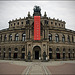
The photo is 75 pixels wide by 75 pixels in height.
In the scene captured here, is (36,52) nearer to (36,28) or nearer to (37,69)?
(36,28)

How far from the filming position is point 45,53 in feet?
119

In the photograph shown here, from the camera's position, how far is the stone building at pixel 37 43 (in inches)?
1465

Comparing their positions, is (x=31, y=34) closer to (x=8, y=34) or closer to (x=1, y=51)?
(x=8, y=34)

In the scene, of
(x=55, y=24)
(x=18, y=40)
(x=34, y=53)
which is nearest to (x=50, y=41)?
(x=34, y=53)

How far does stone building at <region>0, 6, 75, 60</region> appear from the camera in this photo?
3722cm

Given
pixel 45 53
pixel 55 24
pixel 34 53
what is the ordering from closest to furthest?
pixel 45 53 → pixel 34 53 → pixel 55 24

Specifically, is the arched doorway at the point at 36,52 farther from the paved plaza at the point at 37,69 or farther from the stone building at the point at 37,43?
the paved plaza at the point at 37,69

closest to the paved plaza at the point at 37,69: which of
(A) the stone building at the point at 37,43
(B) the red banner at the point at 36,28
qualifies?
(A) the stone building at the point at 37,43

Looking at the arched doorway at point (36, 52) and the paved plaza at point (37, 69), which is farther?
the arched doorway at point (36, 52)

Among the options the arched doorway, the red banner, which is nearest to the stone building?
the arched doorway

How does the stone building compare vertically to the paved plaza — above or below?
above

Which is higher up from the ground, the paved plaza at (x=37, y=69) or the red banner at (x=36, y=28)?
the red banner at (x=36, y=28)

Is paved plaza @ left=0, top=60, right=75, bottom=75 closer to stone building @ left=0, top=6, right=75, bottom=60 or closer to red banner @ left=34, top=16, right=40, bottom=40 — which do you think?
stone building @ left=0, top=6, right=75, bottom=60

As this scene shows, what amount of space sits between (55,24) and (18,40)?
78.3ft
